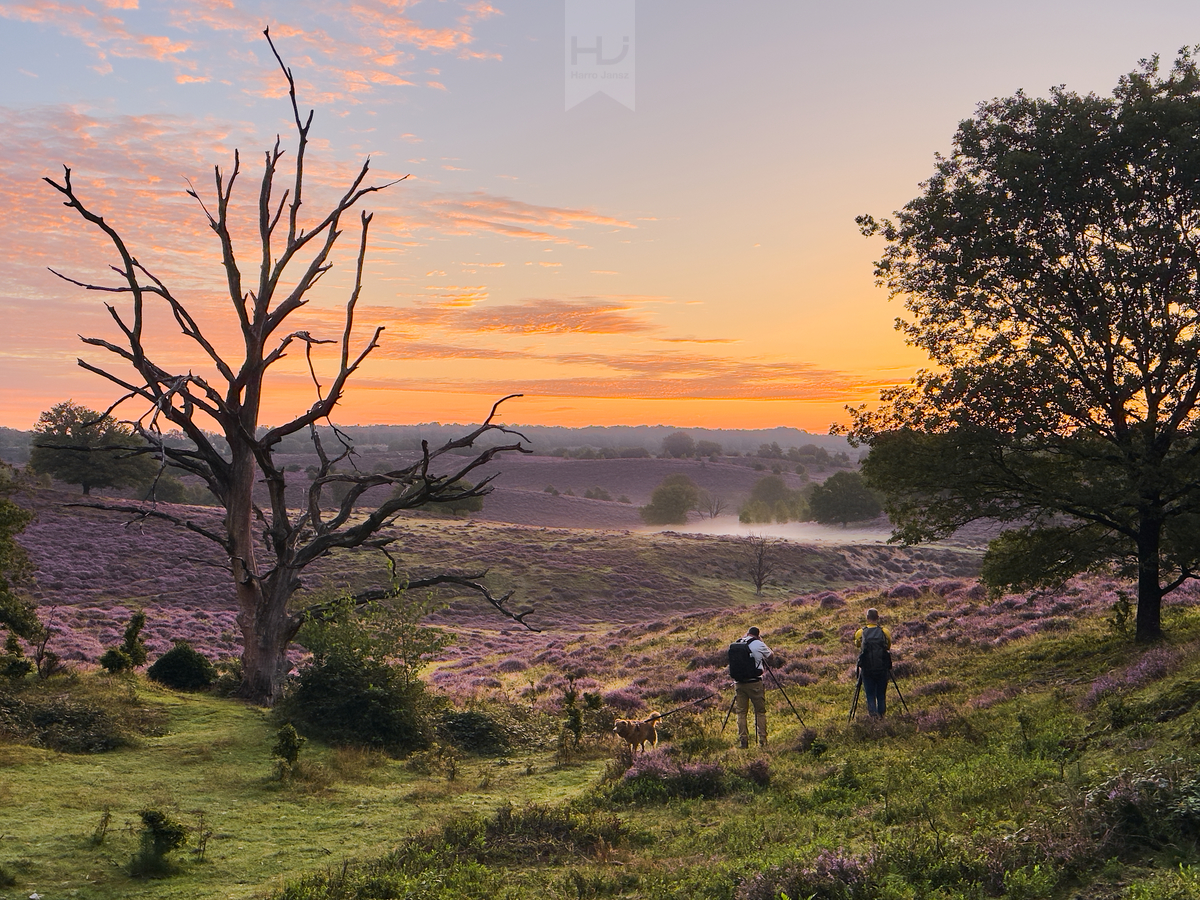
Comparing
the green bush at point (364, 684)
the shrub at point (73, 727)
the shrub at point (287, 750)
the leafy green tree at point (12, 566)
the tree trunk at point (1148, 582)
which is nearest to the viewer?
the shrub at point (287, 750)

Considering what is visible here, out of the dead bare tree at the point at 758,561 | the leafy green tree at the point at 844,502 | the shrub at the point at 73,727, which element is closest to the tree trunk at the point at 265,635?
the shrub at the point at 73,727

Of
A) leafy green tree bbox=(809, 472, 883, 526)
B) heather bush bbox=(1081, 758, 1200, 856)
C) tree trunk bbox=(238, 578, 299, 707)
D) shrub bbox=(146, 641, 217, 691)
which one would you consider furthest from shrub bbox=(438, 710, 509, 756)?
leafy green tree bbox=(809, 472, 883, 526)

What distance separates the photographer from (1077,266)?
19.2 m

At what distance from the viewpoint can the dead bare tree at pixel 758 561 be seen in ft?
232

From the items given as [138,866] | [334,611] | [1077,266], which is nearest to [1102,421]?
[1077,266]

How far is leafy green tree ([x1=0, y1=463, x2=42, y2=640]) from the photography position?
1783cm

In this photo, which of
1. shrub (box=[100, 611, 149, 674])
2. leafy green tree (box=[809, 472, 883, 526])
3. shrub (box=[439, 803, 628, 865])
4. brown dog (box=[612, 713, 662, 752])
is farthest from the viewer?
leafy green tree (box=[809, 472, 883, 526])

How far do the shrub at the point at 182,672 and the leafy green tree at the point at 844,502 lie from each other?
93.1m

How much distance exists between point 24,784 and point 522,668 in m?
24.4

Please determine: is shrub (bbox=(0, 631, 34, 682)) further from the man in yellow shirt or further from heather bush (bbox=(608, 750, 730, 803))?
the man in yellow shirt

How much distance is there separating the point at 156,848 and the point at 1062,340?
20.0 m

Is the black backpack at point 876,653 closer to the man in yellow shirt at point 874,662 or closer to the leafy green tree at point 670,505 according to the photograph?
the man in yellow shirt at point 874,662

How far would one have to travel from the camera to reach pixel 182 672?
67.3 feet

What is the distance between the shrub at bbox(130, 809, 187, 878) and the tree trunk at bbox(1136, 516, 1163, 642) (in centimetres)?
1996
